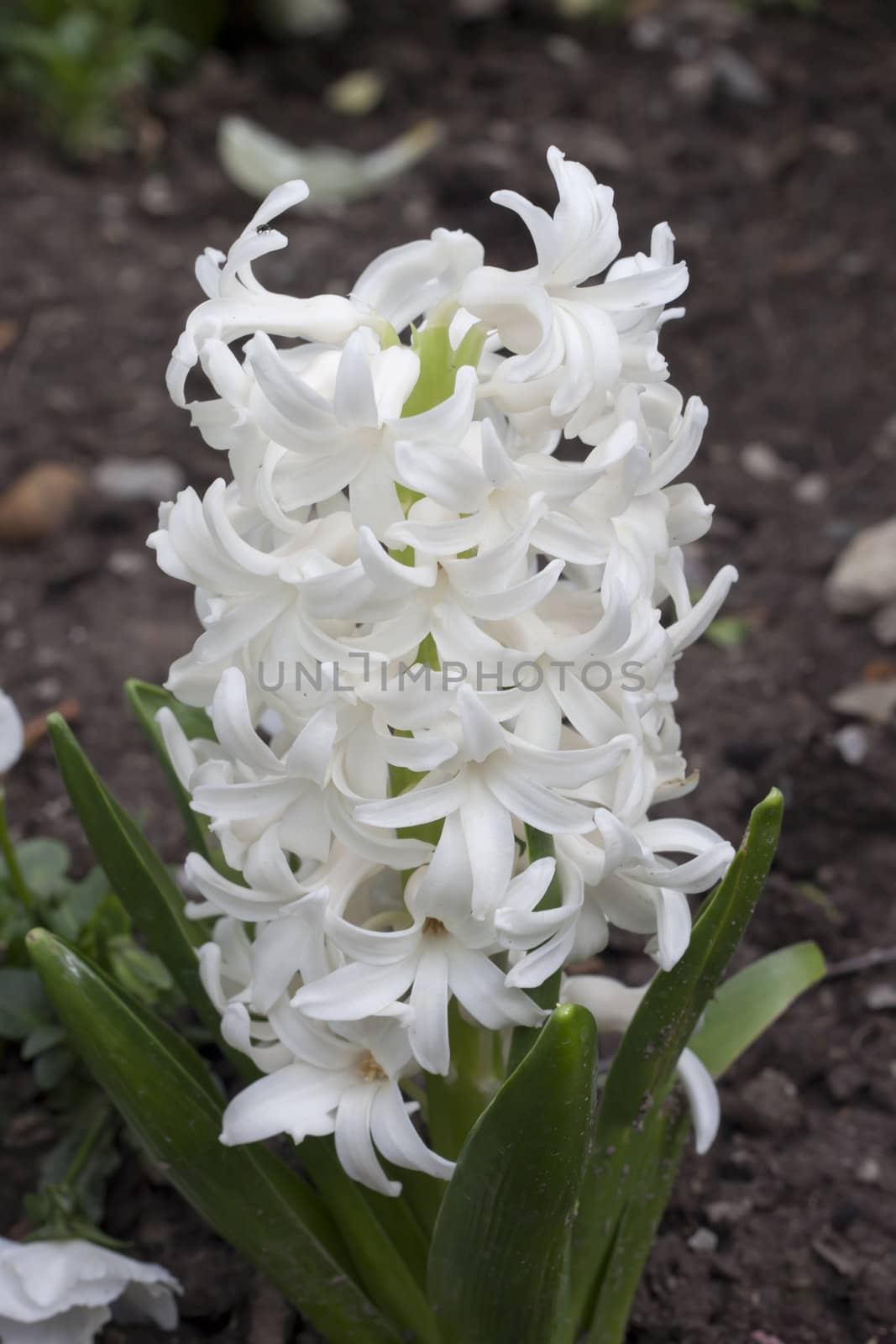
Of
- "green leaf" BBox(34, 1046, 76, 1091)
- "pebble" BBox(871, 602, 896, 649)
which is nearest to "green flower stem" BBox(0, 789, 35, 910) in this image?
"green leaf" BBox(34, 1046, 76, 1091)

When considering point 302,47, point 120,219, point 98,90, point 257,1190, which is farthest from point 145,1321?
point 302,47

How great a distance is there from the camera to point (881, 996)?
7.71ft

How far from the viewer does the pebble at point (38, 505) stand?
11.4ft

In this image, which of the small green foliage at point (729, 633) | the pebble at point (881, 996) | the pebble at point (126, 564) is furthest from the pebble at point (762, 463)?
the pebble at point (881, 996)

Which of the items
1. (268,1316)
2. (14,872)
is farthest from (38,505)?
(268,1316)

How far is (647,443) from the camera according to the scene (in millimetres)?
1394

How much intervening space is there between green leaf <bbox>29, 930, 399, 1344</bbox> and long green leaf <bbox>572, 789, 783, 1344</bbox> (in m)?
0.28

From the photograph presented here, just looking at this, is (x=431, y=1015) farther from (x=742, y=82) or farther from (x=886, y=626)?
(x=742, y=82)

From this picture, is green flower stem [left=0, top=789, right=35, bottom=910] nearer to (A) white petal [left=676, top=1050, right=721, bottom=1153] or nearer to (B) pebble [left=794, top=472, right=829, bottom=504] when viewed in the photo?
(A) white petal [left=676, top=1050, right=721, bottom=1153]

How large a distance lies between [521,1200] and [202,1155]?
359 millimetres

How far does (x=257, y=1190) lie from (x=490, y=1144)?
34 centimetres

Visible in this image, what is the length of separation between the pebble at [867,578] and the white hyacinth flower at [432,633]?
182cm

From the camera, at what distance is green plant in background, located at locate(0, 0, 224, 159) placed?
4664 millimetres

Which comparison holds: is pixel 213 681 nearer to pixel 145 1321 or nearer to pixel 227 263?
pixel 227 263
